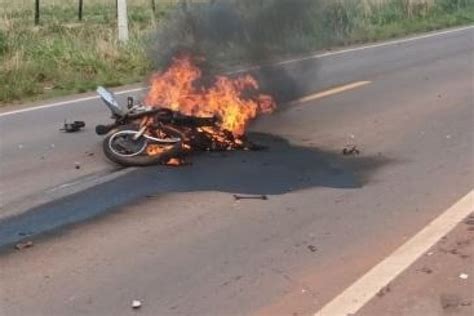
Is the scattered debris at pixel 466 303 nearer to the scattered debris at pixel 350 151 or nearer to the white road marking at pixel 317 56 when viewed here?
the scattered debris at pixel 350 151

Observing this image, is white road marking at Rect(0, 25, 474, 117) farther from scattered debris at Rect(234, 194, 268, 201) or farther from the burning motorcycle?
scattered debris at Rect(234, 194, 268, 201)

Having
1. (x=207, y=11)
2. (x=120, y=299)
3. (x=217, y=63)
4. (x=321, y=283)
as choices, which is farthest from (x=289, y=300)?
(x=207, y=11)

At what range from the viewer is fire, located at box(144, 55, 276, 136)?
811 centimetres

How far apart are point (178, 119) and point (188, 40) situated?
193cm

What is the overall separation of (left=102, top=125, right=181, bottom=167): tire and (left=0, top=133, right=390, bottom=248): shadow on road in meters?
0.11

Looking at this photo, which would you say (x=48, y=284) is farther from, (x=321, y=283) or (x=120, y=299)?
(x=321, y=283)

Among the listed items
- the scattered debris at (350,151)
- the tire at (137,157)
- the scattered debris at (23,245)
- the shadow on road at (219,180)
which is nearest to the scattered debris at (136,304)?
the scattered debris at (23,245)

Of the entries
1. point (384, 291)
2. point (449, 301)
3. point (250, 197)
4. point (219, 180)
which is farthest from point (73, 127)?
point (449, 301)

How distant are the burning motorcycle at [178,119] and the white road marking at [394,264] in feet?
8.67

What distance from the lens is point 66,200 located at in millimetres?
6418

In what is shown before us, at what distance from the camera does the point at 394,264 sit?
16.2ft

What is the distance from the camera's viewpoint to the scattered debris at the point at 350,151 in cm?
800

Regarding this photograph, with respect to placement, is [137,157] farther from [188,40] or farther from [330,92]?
[330,92]

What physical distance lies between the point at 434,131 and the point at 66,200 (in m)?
4.42
